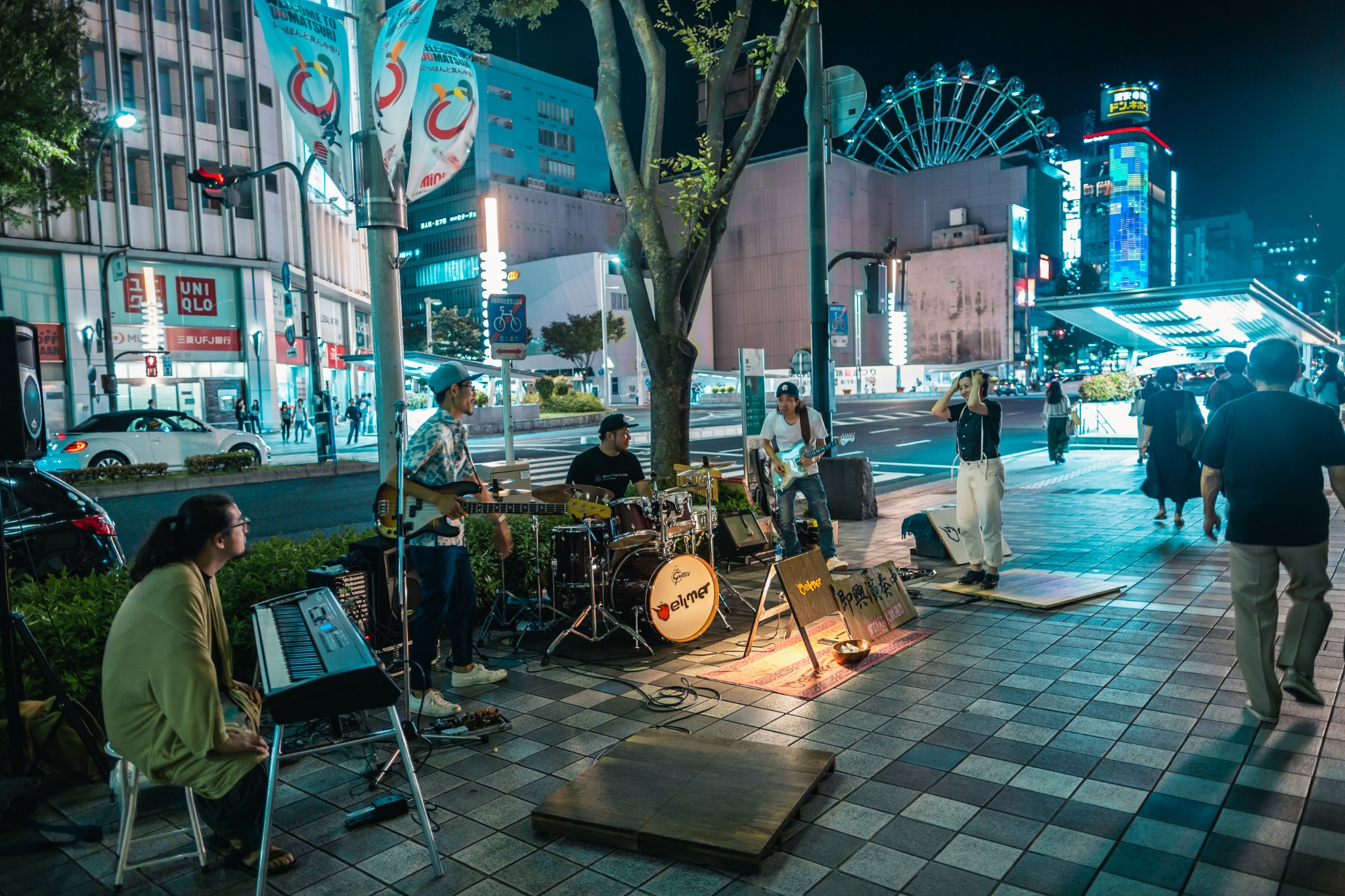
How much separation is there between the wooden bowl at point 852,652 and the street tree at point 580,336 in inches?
2395

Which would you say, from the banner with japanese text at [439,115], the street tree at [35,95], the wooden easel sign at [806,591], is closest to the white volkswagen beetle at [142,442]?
the street tree at [35,95]

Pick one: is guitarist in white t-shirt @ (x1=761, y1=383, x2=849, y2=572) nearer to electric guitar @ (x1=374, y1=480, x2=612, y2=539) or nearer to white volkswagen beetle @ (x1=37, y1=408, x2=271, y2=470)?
electric guitar @ (x1=374, y1=480, x2=612, y2=539)

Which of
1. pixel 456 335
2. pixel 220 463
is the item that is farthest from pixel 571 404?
pixel 456 335

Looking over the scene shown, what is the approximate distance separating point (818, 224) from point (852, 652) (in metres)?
7.01

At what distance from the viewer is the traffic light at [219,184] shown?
54.6 feet

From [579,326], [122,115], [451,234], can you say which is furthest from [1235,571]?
[451,234]

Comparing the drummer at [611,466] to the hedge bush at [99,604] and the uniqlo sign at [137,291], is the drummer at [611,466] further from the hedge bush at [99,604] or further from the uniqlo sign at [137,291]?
the uniqlo sign at [137,291]

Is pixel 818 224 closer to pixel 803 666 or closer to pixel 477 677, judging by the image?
pixel 803 666

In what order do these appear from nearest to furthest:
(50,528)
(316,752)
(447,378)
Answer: (316,752) → (447,378) → (50,528)

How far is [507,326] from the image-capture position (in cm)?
1125

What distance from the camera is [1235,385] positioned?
1101cm

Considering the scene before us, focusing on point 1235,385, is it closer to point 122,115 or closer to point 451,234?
point 122,115

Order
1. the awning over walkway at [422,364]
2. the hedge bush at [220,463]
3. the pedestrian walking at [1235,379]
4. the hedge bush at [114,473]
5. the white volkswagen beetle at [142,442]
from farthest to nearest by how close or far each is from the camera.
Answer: the awning over walkway at [422,364] → the white volkswagen beetle at [142,442] → the hedge bush at [220,463] → the hedge bush at [114,473] → the pedestrian walking at [1235,379]

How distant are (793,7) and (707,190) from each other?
6.99ft
